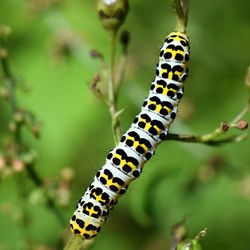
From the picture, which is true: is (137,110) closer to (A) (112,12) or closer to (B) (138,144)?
(A) (112,12)

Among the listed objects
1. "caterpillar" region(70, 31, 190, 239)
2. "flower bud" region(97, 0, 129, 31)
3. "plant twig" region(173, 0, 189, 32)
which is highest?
"flower bud" region(97, 0, 129, 31)

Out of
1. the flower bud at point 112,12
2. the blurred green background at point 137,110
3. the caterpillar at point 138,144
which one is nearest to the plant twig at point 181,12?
the caterpillar at point 138,144

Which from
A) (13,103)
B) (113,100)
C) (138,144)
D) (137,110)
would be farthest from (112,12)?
(137,110)

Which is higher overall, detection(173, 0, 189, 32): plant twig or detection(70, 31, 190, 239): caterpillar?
detection(173, 0, 189, 32): plant twig

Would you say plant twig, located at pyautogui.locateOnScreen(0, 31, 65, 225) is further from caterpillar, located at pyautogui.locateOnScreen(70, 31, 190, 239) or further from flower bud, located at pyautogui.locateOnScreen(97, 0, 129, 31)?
flower bud, located at pyautogui.locateOnScreen(97, 0, 129, 31)

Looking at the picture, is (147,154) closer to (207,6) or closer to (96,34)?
(207,6)

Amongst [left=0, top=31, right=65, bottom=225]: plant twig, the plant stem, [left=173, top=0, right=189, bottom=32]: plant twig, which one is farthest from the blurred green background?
[left=173, top=0, right=189, bottom=32]: plant twig

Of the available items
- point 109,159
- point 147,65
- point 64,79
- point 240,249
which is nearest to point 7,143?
point 109,159
